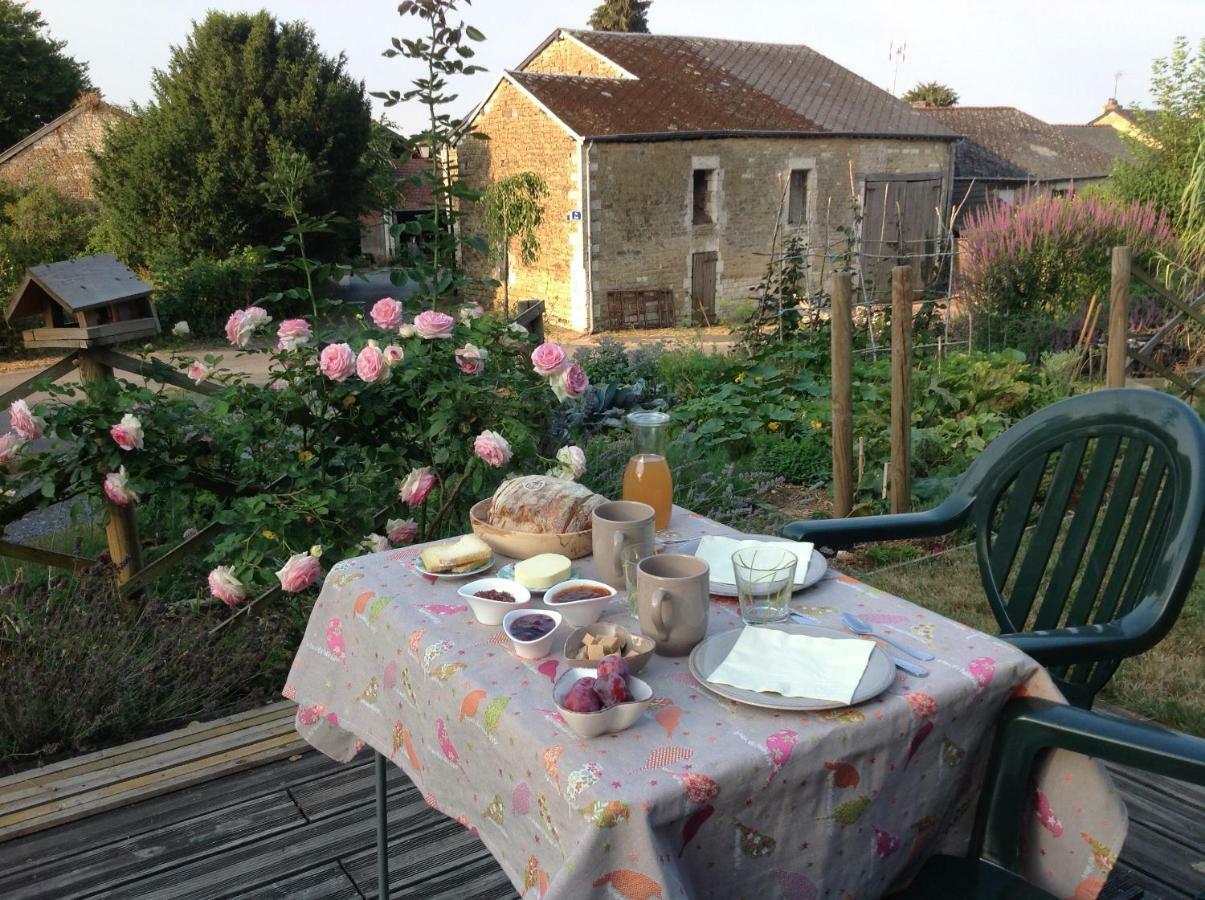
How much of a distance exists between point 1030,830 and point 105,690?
2496 millimetres

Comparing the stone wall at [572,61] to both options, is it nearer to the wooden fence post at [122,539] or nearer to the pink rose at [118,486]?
the wooden fence post at [122,539]

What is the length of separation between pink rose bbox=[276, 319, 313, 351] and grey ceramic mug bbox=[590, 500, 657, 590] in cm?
154

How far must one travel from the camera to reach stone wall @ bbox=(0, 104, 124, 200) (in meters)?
19.0

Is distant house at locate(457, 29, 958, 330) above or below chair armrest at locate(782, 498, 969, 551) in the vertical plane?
above

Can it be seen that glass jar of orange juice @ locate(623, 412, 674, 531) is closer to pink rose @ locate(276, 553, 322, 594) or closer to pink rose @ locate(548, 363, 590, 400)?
pink rose @ locate(548, 363, 590, 400)

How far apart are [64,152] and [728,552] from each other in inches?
855

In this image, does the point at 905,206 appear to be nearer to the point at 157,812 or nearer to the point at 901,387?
the point at 901,387

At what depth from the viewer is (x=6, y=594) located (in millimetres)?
2992

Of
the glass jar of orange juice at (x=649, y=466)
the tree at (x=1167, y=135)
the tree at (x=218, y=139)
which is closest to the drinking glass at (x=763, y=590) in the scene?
the glass jar of orange juice at (x=649, y=466)

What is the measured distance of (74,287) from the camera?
2854 millimetres

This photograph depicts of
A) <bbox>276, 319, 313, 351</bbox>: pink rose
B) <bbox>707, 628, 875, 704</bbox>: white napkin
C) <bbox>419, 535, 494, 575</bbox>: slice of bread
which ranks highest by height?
<bbox>276, 319, 313, 351</bbox>: pink rose

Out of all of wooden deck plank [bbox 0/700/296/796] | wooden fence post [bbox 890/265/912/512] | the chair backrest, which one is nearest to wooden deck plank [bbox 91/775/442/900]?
wooden deck plank [bbox 0/700/296/796]

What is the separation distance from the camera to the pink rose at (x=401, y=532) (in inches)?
116

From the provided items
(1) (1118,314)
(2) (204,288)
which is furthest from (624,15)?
(1) (1118,314)
